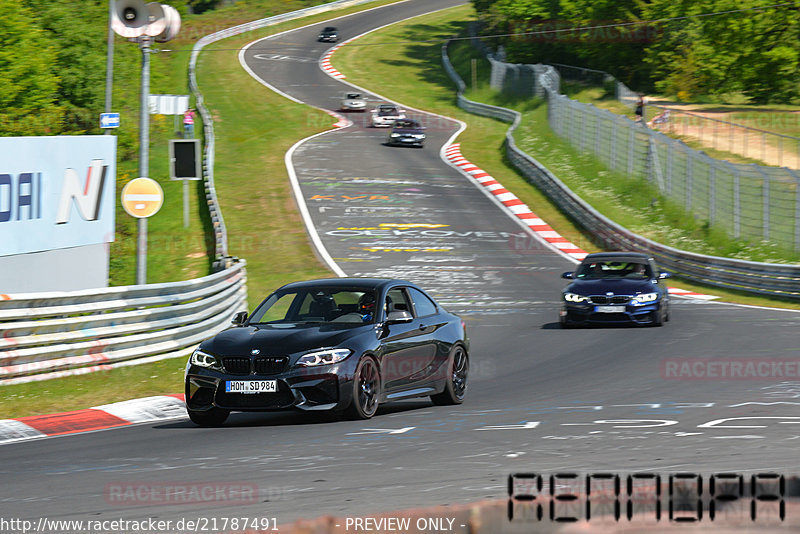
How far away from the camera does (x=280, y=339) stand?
35.9 ft

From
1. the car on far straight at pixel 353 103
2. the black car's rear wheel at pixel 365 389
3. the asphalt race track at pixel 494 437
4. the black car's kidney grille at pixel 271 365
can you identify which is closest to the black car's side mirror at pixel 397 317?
the black car's rear wheel at pixel 365 389

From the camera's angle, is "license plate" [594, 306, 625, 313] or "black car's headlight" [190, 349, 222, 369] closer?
Result: "black car's headlight" [190, 349, 222, 369]

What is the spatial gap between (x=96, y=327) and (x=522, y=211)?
2578 cm

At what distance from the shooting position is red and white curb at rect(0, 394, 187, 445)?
37.1 feet

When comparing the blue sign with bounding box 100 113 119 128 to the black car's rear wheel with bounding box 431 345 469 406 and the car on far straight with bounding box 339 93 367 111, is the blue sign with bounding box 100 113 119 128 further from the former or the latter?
the car on far straight with bounding box 339 93 367 111

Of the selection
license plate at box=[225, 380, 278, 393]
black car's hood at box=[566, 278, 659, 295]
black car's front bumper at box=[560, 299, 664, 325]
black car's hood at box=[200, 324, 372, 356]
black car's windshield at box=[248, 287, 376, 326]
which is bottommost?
black car's front bumper at box=[560, 299, 664, 325]

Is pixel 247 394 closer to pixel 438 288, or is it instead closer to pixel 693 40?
pixel 438 288

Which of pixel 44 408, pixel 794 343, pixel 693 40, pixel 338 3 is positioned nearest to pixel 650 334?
pixel 794 343

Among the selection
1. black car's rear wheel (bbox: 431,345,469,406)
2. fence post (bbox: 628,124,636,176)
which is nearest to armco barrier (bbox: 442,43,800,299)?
fence post (bbox: 628,124,636,176)

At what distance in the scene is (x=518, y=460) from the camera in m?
8.39

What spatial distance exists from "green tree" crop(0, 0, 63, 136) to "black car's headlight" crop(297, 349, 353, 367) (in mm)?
39382

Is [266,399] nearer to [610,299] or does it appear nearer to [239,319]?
[239,319]

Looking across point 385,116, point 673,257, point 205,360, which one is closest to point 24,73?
point 385,116

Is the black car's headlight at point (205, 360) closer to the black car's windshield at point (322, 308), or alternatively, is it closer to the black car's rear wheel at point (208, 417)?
the black car's rear wheel at point (208, 417)
